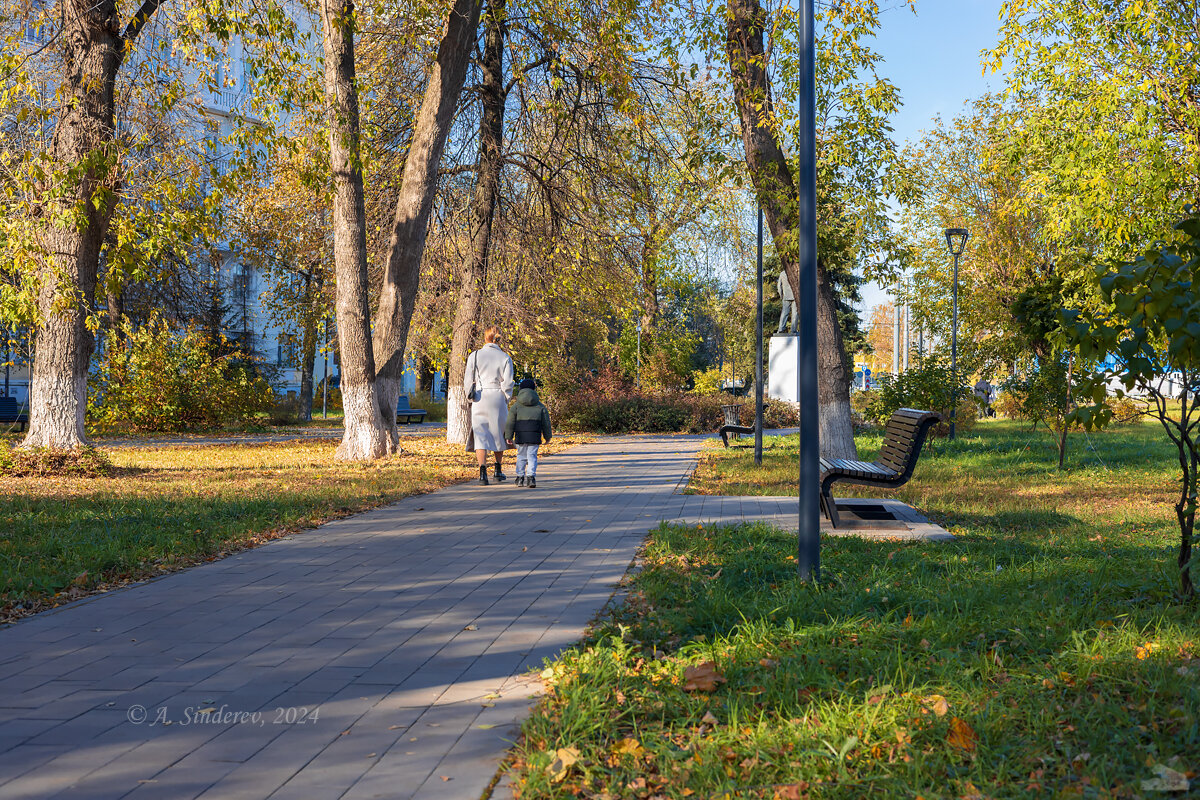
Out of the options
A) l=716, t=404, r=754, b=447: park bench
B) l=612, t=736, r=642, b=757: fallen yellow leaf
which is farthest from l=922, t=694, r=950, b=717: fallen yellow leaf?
l=716, t=404, r=754, b=447: park bench

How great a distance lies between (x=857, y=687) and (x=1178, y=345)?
214 centimetres

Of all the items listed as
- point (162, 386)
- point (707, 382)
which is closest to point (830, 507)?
point (162, 386)

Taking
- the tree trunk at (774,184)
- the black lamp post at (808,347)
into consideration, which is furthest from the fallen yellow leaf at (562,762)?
the tree trunk at (774,184)

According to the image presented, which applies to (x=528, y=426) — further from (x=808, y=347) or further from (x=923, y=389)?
(x=923, y=389)

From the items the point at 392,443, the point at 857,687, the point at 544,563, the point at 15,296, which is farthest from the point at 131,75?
the point at 857,687

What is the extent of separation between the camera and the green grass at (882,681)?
3303mm

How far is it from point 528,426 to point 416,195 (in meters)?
5.37

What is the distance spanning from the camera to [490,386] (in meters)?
12.5

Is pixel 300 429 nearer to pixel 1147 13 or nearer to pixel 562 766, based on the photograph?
pixel 1147 13

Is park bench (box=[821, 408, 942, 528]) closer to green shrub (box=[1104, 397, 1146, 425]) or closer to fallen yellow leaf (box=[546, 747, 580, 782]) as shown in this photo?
green shrub (box=[1104, 397, 1146, 425])

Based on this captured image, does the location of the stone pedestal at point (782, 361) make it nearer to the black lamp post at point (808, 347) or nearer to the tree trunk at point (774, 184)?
the tree trunk at point (774, 184)

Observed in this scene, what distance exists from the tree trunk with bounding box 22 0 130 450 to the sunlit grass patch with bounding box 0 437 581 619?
1106mm

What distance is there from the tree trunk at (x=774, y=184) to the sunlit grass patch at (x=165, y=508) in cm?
565

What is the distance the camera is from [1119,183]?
537 inches
